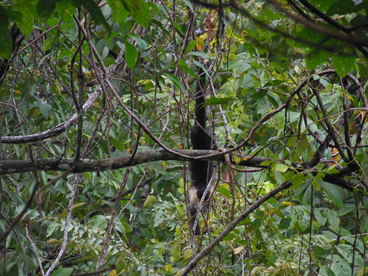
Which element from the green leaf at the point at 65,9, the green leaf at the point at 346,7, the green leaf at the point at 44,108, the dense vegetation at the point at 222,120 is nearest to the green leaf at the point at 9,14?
the dense vegetation at the point at 222,120

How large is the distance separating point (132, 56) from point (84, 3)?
0.24 meters

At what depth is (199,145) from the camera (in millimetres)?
1623

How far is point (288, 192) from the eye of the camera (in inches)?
81.9

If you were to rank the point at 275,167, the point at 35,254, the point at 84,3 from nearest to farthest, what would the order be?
the point at 84,3, the point at 275,167, the point at 35,254

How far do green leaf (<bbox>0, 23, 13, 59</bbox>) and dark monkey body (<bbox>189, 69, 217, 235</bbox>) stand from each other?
2.39 feet

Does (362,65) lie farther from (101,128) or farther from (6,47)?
(101,128)

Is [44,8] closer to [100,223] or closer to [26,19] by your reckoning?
[26,19]

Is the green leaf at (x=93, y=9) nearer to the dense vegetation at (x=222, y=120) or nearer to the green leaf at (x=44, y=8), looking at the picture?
the dense vegetation at (x=222, y=120)

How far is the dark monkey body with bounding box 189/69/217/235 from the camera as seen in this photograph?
1544 millimetres

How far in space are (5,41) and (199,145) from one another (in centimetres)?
101

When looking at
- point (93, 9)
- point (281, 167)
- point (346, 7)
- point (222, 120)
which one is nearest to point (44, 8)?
point (93, 9)

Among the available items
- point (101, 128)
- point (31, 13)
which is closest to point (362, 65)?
point (31, 13)

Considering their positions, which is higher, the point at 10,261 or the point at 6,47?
the point at 6,47

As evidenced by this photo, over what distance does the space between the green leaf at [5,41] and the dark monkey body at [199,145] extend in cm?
73
